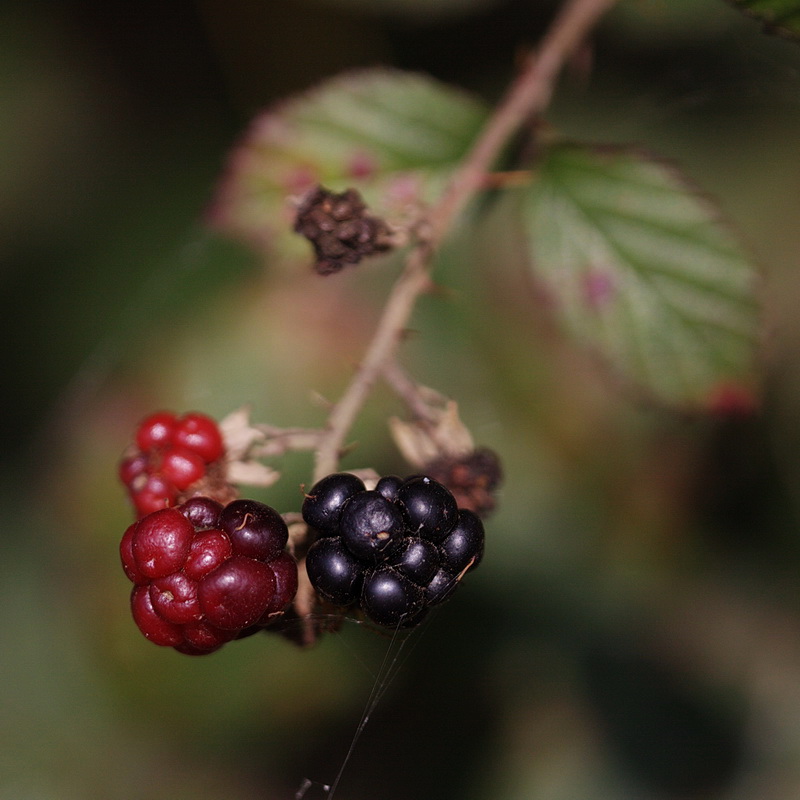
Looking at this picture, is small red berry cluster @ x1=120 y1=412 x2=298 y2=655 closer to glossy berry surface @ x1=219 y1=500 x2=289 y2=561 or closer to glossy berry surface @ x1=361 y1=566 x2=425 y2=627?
glossy berry surface @ x1=219 y1=500 x2=289 y2=561

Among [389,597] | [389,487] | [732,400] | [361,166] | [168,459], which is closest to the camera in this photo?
[389,597]

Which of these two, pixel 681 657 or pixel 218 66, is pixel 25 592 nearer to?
pixel 218 66

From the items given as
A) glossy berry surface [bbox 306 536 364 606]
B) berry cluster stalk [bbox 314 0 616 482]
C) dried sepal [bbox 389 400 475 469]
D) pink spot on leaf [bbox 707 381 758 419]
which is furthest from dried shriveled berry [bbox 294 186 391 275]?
pink spot on leaf [bbox 707 381 758 419]

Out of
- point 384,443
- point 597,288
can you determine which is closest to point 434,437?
point 597,288

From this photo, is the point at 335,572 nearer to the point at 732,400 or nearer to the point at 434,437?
the point at 434,437

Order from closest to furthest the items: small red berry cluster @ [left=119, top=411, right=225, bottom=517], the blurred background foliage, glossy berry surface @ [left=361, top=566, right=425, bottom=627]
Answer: glossy berry surface @ [left=361, top=566, right=425, bottom=627], small red berry cluster @ [left=119, top=411, right=225, bottom=517], the blurred background foliage

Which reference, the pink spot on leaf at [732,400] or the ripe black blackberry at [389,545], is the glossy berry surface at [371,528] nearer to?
the ripe black blackberry at [389,545]
